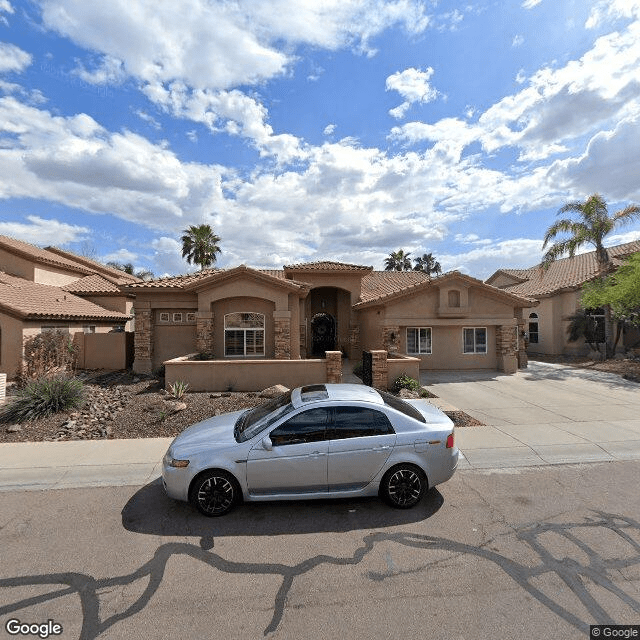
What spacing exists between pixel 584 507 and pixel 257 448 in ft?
14.7

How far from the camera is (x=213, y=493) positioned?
4.64 metres

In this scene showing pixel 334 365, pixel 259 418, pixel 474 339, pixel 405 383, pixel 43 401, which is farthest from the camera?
pixel 474 339

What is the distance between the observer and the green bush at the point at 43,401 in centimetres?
859

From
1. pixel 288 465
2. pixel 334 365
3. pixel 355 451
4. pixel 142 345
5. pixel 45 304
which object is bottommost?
pixel 288 465

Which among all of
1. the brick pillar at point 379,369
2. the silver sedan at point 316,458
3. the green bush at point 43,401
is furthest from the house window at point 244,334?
the silver sedan at point 316,458

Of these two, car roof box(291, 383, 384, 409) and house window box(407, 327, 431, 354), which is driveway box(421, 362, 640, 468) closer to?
house window box(407, 327, 431, 354)

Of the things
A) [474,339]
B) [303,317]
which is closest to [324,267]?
[303,317]

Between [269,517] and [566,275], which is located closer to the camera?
[269,517]

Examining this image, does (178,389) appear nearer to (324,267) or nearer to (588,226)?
(324,267)

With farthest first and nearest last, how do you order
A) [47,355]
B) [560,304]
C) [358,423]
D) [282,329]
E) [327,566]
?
[560,304], [282,329], [47,355], [358,423], [327,566]

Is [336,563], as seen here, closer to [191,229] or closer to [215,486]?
[215,486]

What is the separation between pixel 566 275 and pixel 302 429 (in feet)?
86.8

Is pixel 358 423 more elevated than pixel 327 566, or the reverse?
pixel 358 423

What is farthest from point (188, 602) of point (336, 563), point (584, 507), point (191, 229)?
point (191, 229)
